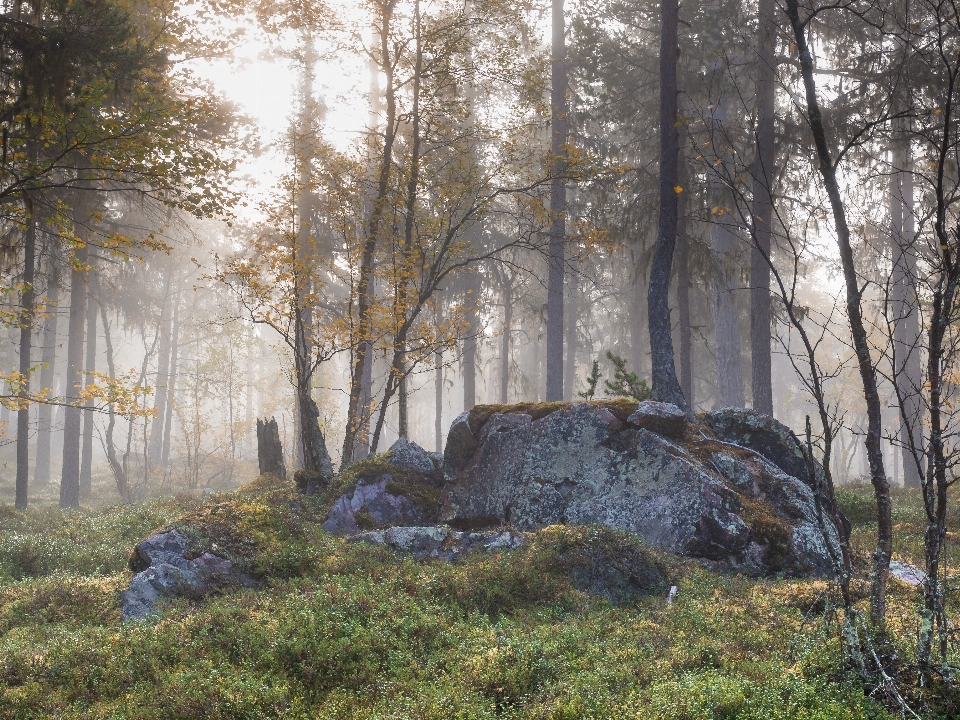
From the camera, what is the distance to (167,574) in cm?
768

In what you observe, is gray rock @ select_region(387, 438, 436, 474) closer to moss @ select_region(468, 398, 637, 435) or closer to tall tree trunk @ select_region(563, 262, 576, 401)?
moss @ select_region(468, 398, 637, 435)

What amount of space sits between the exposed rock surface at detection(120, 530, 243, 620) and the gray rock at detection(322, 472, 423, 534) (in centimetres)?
292

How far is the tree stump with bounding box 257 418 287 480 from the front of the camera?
617 inches

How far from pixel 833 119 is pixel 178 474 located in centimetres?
3081

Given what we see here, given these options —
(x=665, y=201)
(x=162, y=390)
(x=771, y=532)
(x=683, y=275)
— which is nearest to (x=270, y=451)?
(x=665, y=201)

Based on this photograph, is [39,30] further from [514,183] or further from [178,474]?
[178,474]

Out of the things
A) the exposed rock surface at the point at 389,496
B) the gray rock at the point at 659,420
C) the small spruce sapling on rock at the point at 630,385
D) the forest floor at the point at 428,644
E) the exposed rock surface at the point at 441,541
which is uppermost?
the small spruce sapling on rock at the point at 630,385

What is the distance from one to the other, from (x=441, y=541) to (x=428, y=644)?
11.0 ft

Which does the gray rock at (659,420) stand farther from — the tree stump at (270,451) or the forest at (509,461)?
the tree stump at (270,451)

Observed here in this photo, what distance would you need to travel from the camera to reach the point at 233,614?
6434 millimetres

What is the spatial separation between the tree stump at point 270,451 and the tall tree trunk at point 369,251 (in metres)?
2.13

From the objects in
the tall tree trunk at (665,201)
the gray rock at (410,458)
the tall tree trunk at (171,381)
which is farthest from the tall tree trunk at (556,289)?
the tall tree trunk at (171,381)

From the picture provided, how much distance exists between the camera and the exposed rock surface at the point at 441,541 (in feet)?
29.2

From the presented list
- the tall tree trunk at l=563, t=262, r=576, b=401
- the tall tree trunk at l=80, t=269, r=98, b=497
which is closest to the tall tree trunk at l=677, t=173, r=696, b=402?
the tall tree trunk at l=563, t=262, r=576, b=401
